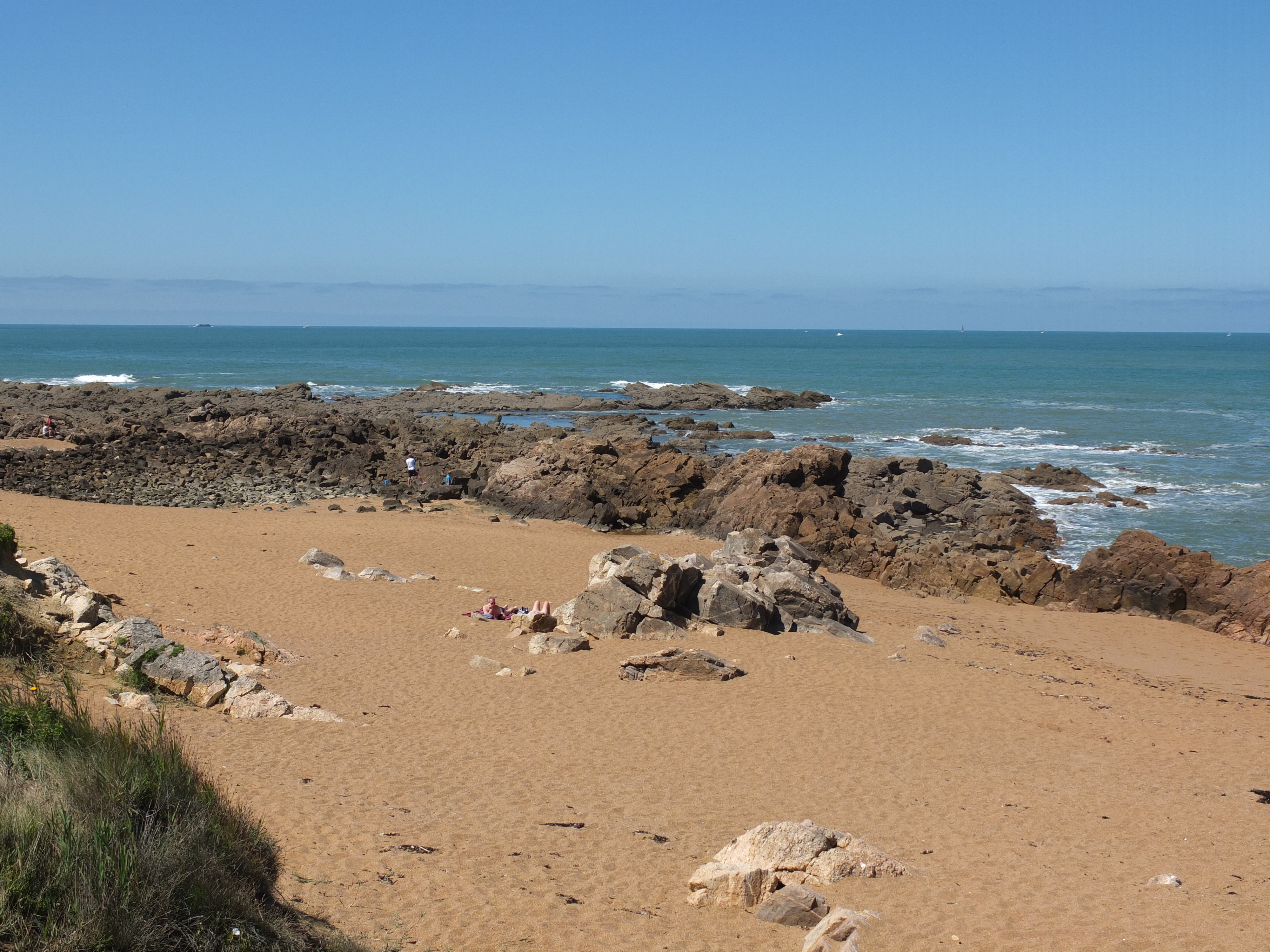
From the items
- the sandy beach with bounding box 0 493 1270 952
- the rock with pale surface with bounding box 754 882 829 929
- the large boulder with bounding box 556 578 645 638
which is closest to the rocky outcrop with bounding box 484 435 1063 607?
the sandy beach with bounding box 0 493 1270 952

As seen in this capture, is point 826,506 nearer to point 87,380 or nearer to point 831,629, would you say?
point 831,629

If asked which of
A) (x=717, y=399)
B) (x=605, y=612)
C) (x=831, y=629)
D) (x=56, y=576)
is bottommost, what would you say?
(x=831, y=629)

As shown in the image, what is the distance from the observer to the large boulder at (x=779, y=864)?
791 centimetres

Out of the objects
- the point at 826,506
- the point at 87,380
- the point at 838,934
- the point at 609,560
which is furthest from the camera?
the point at 87,380

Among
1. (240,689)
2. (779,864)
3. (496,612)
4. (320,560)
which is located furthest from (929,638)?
(320,560)

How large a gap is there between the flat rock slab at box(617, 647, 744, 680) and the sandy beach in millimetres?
246

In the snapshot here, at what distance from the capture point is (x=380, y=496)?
32500mm

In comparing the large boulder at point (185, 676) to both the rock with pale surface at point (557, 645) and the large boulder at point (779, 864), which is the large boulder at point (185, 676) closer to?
the rock with pale surface at point (557, 645)

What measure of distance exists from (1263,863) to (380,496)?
90.4 ft

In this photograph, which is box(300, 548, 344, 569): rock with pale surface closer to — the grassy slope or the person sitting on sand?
the person sitting on sand

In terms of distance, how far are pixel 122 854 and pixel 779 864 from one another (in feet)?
17.1

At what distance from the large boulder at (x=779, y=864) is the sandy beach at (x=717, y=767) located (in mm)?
Result: 183

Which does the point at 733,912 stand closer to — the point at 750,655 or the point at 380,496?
the point at 750,655

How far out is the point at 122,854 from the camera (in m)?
5.24
